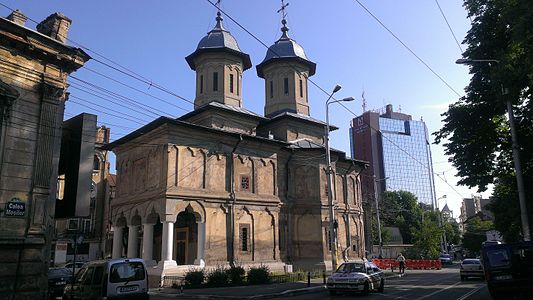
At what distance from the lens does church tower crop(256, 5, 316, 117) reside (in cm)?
3734

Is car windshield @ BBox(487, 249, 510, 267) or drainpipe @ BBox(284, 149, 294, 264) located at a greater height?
drainpipe @ BBox(284, 149, 294, 264)

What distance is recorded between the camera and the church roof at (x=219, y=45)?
34.4 m

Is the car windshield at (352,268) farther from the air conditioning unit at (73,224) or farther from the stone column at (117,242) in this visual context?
the air conditioning unit at (73,224)

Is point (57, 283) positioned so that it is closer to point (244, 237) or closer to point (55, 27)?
point (55, 27)

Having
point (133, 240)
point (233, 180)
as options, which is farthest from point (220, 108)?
point (133, 240)

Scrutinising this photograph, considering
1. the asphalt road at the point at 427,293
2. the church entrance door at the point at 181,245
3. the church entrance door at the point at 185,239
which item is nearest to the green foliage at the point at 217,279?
the church entrance door at the point at 185,239

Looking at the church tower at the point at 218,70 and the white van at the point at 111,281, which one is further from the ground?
the church tower at the point at 218,70

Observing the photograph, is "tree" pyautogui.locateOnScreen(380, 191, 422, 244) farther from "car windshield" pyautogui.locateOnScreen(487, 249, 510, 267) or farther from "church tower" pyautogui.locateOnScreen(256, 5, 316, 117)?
"car windshield" pyautogui.locateOnScreen(487, 249, 510, 267)

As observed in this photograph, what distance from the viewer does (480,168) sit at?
22.9 m

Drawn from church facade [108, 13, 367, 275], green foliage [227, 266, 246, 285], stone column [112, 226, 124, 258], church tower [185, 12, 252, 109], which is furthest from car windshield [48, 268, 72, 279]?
church tower [185, 12, 252, 109]

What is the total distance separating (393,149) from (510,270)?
10175 cm

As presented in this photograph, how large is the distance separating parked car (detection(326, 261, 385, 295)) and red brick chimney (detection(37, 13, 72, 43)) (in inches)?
561

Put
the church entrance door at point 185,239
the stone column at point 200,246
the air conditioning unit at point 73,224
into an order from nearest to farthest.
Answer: the stone column at point 200,246
the church entrance door at point 185,239
the air conditioning unit at point 73,224

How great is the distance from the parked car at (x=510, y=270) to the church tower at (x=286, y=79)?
25.2 metres
